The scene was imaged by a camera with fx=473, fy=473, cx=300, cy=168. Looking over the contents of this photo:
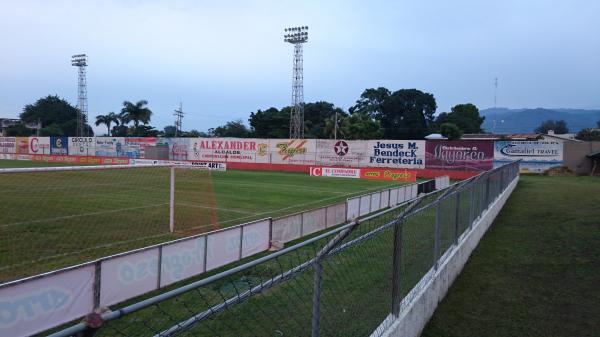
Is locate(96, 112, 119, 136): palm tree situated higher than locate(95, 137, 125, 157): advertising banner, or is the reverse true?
locate(96, 112, 119, 136): palm tree

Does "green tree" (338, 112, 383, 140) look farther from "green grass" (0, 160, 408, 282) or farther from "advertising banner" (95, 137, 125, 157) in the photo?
"green grass" (0, 160, 408, 282)

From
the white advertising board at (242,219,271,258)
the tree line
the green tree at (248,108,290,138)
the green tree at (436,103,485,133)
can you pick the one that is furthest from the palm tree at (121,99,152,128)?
the white advertising board at (242,219,271,258)

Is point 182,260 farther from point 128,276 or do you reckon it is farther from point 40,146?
point 40,146

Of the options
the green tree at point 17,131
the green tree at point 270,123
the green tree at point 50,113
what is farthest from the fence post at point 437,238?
the green tree at point 50,113

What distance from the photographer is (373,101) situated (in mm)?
113500

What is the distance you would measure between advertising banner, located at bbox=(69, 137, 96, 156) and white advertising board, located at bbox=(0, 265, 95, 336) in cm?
5706

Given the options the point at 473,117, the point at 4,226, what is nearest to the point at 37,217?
the point at 4,226

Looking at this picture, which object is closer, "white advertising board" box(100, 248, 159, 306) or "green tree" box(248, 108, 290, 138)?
"white advertising board" box(100, 248, 159, 306)

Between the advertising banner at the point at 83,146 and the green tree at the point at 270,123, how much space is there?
115 ft

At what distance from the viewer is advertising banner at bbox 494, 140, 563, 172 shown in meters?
41.1

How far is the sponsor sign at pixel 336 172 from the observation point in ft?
123

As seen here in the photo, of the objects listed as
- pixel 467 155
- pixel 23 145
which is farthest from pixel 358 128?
pixel 23 145

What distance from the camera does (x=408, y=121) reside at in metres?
105

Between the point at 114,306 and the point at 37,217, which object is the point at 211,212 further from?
the point at 114,306
